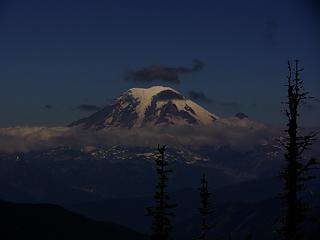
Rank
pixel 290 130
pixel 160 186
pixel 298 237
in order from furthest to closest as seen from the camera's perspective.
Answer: pixel 160 186 < pixel 290 130 < pixel 298 237

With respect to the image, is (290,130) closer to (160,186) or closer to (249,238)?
(249,238)

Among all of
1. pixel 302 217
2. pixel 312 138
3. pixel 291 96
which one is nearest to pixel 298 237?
pixel 302 217

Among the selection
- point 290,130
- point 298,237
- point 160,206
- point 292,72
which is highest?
point 292,72

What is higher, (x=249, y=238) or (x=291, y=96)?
(x=291, y=96)

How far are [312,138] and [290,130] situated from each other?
4.57 ft

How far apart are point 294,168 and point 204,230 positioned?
33.5ft

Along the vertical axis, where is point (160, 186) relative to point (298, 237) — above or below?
above

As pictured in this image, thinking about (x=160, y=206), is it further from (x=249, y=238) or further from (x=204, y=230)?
(x=249, y=238)

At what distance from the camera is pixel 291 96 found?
3997cm

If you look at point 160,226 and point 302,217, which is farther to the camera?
point 160,226

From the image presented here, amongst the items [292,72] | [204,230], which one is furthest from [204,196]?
[292,72]

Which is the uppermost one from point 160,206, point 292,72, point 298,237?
point 292,72

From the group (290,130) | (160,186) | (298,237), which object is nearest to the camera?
(298,237)

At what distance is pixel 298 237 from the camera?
3719 centimetres
